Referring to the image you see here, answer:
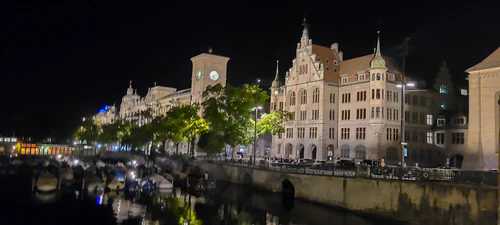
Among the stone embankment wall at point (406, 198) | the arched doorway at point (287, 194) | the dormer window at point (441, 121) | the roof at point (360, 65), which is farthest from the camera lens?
the roof at point (360, 65)

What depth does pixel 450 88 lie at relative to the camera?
267ft

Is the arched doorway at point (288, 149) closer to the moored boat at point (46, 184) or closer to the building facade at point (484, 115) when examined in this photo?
the building facade at point (484, 115)

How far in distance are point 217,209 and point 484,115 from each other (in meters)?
34.6

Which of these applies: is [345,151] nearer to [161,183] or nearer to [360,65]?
[360,65]

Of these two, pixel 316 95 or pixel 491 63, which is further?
pixel 316 95

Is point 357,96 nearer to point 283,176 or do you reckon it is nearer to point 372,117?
point 372,117

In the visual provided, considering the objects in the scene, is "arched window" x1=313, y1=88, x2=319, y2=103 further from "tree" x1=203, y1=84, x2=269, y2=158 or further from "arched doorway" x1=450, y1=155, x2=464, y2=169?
"arched doorway" x1=450, y1=155, x2=464, y2=169

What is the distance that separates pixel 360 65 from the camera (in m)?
78.0

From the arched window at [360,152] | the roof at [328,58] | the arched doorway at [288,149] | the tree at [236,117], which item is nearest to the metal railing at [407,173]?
the tree at [236,117]

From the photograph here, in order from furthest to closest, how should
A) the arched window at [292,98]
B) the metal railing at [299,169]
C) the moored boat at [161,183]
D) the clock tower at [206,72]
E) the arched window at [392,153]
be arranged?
the clock tower at [206,72] < the arched window at [292,98] < the arched window at [392,153] < the moored boat at [161,183] < the metal railing at [299,169]

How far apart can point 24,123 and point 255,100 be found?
123364 mm

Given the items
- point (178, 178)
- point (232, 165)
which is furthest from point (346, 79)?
point (178, 178)

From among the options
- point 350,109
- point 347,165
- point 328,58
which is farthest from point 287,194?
point 328,58

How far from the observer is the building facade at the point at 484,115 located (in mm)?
50062
